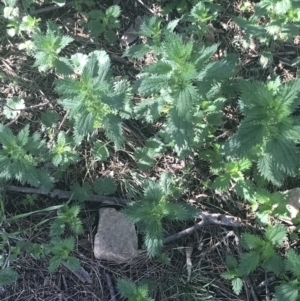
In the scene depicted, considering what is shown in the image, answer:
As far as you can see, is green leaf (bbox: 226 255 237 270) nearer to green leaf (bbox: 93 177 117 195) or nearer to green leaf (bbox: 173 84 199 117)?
green leaf (bbox: 93 177 117 195)

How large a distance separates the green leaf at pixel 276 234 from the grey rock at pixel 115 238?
79 cm

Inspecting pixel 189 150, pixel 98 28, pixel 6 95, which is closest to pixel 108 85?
pixel 189 150

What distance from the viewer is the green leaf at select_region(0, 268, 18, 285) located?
2721 mm

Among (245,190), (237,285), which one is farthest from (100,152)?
(237,285)

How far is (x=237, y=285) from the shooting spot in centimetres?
279

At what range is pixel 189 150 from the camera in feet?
9.03

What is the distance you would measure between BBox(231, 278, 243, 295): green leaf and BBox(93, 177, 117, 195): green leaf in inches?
35.1

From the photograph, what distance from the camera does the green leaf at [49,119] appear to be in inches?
120

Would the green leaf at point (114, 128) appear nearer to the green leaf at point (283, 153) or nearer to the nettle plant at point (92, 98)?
the nettle plant at point (92, 98)

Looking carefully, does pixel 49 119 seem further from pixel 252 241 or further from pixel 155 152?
pixel 252 241

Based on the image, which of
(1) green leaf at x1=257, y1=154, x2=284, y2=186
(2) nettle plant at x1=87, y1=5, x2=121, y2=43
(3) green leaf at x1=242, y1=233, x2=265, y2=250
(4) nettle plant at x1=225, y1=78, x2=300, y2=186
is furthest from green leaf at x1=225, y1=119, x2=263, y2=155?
(2) nettle plant at x1=87, y1=5, x2=121, y2=43

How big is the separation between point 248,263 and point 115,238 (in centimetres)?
80

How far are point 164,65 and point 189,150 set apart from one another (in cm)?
51

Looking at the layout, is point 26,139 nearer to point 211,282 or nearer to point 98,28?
point 98,28
